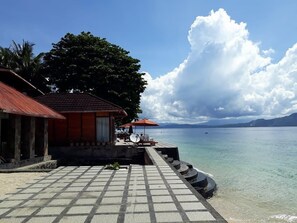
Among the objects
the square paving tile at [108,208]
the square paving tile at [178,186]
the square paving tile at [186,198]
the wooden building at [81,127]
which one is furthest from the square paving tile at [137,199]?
the wooden building at [81,127]

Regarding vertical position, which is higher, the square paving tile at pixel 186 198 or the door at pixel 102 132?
the door at pixel 102 132

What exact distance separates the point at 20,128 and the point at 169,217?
9.98m

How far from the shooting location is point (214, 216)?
17.9 ft

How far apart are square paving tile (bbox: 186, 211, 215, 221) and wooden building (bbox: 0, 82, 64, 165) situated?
24.3 feet

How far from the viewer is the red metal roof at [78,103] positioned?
747 inches

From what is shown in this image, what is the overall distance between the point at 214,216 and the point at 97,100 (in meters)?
15.4

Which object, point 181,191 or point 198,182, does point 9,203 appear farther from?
point 198,182

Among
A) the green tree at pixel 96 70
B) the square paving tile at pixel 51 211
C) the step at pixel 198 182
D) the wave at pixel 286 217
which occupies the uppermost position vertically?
the green tree at pixel 96 70

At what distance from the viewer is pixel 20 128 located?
13.4m

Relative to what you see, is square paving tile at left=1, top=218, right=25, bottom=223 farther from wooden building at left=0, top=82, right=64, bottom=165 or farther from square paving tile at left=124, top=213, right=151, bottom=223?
wooden building at left=0, top=82, right=64, bottom=165

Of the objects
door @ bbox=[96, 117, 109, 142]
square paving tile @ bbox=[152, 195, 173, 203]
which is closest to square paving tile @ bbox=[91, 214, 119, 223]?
square paving tile @ bbox=[152, 195, 173, 203]

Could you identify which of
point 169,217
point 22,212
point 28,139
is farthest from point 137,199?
point 28,139

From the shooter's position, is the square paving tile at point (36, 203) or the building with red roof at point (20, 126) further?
the building with red roof at point (20, 126)

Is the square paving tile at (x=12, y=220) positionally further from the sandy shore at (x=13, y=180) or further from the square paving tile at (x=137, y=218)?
the sandy shore at (x=13, y=180)
